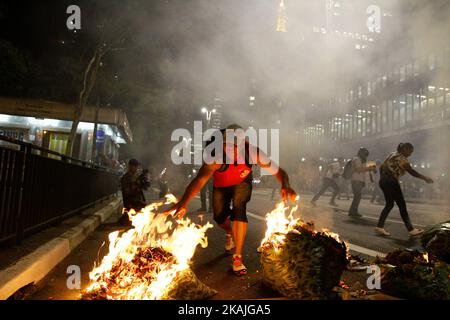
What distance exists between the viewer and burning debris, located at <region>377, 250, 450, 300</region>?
8.28 feet

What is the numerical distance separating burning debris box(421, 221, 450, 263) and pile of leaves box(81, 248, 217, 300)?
226 cm

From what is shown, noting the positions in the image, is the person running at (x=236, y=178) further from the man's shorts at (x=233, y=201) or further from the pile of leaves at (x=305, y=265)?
the pile of leaves at (x=305, y=265)

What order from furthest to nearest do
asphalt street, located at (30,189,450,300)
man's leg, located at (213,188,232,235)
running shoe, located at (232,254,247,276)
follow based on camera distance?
man's leg, located at (213,188,232,235) < running shoe, located at (232,254,247,276) < asphalt street, located at (30,189,450,300)

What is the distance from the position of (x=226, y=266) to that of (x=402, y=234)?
3944mm

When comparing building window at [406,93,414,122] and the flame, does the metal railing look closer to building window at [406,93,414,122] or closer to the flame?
the flame

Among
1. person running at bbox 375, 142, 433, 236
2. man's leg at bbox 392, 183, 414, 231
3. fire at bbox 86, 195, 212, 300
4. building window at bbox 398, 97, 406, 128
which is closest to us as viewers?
fire at bbox 86, 195, 212, 300

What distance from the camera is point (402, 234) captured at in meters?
5.95

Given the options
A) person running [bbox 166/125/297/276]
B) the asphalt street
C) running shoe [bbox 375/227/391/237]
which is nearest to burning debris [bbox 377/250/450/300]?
the asphalt street

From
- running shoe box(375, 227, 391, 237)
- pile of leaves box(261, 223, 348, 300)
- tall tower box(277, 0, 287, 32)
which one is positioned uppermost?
tall tower box(277, 0, 287, 32)

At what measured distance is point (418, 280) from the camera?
2600 millimetres

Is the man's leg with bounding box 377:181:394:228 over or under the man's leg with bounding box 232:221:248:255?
over

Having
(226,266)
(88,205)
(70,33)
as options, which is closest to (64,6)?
(70,33)

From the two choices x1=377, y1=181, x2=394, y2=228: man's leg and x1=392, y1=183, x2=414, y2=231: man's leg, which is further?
x1=377, y1=181, x2=394, y2=228: man's leg

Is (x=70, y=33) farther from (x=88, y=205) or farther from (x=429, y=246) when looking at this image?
(x=429, y=246)
